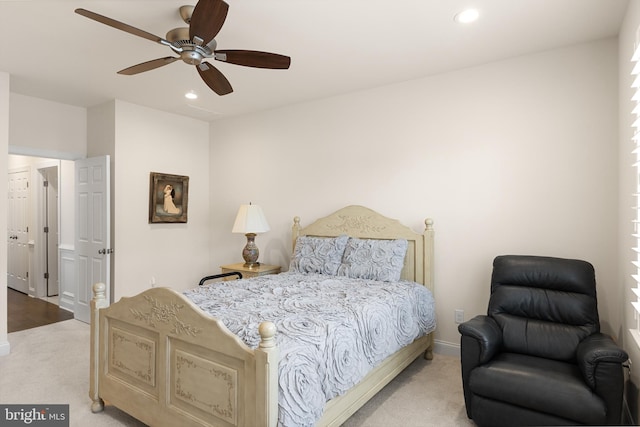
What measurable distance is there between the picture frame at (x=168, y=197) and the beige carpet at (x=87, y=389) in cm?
175

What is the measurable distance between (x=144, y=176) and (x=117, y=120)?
0.74m

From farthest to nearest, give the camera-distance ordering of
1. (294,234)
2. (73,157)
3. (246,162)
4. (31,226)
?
(31,226) < (246,162) < (73,157) < (294,234)

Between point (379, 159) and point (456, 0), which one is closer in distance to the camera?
point (456, 0)

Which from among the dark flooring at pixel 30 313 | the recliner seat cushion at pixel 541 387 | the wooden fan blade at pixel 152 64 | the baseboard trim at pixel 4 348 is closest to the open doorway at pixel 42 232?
the dark flooring at pixel 30 313

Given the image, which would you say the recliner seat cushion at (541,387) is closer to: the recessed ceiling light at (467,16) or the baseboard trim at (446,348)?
the baseboard trim at (446,348)

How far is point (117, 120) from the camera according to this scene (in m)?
4.52

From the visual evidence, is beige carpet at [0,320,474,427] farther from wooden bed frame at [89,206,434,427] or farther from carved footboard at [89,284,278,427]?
carved footboard at [89,284,278,427]

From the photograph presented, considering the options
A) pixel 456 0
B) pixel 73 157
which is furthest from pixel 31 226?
pixel 456 0

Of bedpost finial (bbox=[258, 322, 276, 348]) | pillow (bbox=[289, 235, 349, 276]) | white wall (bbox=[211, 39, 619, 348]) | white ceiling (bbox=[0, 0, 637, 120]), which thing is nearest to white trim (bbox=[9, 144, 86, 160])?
white ceiling (bbox=[0, 0, 637, 120])

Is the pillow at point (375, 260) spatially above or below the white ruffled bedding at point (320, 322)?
above

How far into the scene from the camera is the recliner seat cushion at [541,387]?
6.52 ft

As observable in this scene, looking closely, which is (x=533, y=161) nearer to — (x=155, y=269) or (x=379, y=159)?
(x=379, y=159)

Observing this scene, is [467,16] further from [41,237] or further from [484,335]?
[41,237]

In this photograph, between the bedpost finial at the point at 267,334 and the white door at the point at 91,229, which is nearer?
the bedpost finial at the point at 267,334
